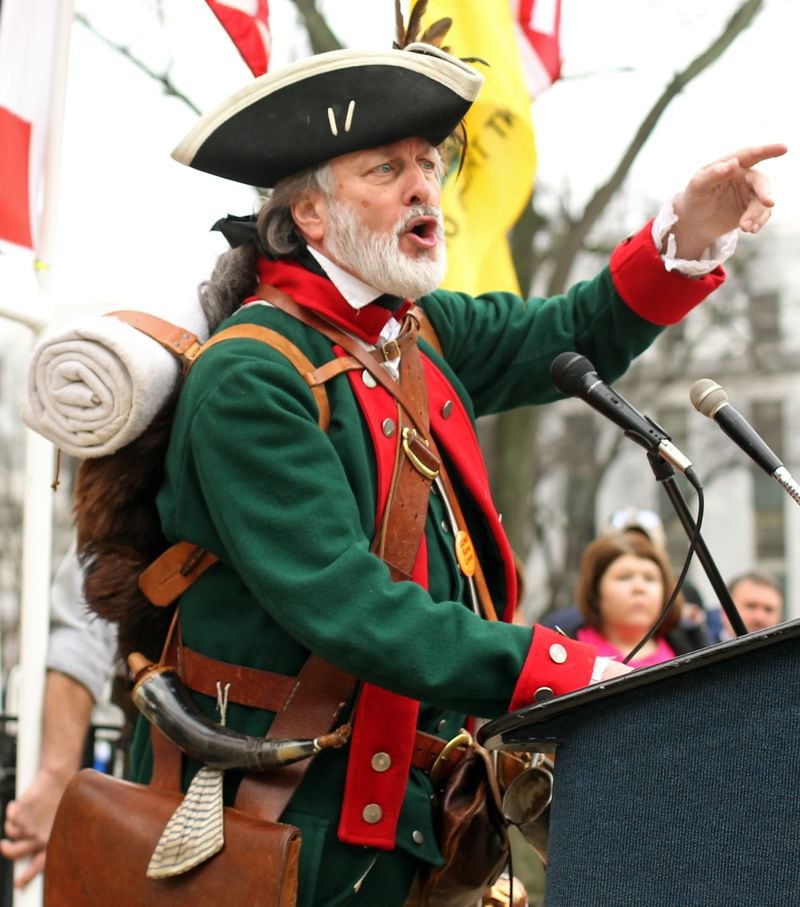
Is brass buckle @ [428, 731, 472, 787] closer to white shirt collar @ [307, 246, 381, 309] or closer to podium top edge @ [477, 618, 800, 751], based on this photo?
podium top edge @ [477, 618, 800, 751]

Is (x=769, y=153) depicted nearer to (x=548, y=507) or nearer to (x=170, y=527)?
(x=170, y=527)

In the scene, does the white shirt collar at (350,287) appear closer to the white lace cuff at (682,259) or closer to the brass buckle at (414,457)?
the brass buckle at (414,457)

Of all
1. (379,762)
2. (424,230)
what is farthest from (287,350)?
(379,762)

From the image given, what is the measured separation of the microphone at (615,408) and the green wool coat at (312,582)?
15.6 inches

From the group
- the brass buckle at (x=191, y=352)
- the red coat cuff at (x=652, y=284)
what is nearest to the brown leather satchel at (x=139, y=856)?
the brass buckle at (x=191, y=352)

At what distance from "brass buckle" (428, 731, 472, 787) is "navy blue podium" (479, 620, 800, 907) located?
674 mm

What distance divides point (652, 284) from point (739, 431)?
0.81 metres

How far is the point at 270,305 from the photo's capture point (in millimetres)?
3082

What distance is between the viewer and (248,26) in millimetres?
4855

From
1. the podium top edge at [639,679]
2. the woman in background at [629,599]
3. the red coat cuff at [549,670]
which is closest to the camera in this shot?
the podium top edge at [639,679]

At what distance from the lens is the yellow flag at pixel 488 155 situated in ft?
18.4

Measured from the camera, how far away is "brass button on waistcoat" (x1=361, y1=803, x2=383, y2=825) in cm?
284

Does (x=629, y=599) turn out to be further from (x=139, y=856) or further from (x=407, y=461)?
(x=139, y=856)

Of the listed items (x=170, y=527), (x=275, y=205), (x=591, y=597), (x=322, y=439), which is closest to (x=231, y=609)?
(x=170, y=527)
